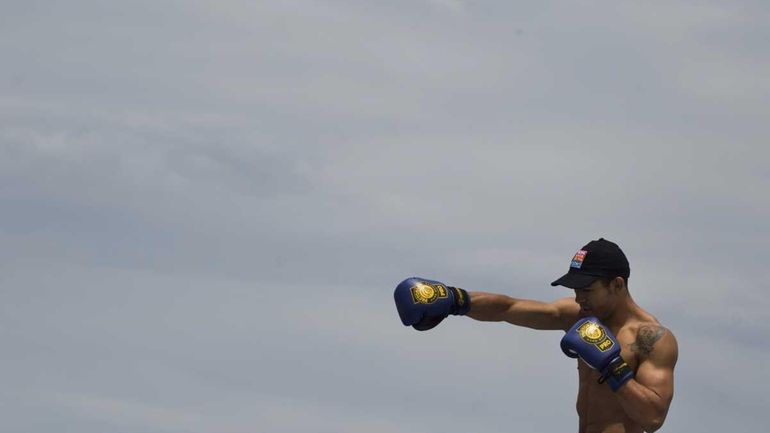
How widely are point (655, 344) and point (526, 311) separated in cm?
172

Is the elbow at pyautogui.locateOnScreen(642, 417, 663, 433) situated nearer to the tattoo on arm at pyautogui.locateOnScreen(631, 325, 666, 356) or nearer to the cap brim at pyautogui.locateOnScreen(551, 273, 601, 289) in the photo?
the tattoo on arm at pyautogui.locateOnScreen(631, 325, 666, 356)

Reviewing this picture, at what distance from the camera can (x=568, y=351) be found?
13.7 metres

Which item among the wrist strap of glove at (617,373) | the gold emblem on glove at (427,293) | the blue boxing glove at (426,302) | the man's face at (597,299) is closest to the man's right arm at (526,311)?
the blue boxing glove at (426,302)

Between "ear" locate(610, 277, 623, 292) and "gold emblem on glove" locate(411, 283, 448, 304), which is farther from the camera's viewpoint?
"gold emblem on glove" locate(411, 283, 448, 304)

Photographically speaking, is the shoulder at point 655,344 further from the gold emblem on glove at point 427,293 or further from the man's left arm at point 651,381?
the gold emblem on glove at point 427,293

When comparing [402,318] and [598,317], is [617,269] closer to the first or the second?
[598,317]

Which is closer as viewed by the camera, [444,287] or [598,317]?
[598,317]

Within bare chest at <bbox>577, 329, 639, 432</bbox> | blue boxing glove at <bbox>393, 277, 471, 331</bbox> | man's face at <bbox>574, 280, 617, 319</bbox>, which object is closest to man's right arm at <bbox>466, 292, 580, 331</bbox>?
blue boxing glove at <bbox>393, 277, 471, 331</bbox>

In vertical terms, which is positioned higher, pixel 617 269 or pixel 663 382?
pixel 617 269

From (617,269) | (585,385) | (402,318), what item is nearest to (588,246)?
(617,269)

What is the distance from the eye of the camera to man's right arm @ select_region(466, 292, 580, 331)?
1495 cm

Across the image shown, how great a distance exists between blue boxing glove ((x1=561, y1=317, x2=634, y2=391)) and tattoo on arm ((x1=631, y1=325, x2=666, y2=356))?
0.92 ft

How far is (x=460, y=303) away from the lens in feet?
49.8

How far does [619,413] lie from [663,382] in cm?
56
